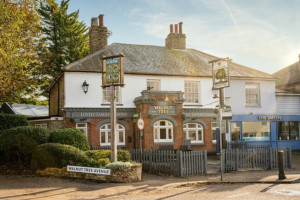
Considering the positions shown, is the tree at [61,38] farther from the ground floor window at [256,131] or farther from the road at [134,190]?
the road at [134,190]

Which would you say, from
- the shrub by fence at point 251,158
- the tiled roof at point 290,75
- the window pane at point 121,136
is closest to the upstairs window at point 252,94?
the tiled roof at point 290,75

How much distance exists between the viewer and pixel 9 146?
1416 centimetres

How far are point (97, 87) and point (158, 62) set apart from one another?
5646mm

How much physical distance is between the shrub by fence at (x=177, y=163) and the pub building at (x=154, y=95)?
406cm

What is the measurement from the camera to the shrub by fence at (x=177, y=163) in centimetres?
1462

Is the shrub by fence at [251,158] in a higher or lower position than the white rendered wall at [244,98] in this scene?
lower

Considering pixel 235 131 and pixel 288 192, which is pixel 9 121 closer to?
pixel 288 192

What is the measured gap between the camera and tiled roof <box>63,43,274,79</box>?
2348 centimetres

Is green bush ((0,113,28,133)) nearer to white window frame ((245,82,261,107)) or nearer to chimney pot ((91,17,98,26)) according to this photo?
chimney pot ((91,17,98,26))

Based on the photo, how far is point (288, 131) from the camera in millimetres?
28250

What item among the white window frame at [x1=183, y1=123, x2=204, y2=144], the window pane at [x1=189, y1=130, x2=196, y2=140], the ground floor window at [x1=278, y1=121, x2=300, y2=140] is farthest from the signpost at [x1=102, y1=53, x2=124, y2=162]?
the ground floor window at [x1=278, y1=121, x2=300, y2=140]

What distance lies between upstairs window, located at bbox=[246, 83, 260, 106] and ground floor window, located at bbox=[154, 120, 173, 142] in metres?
8.46

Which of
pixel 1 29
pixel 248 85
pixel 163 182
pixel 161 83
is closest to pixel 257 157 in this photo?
pixel 163 182

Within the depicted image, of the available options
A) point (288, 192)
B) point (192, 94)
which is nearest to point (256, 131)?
point (192, 94)
